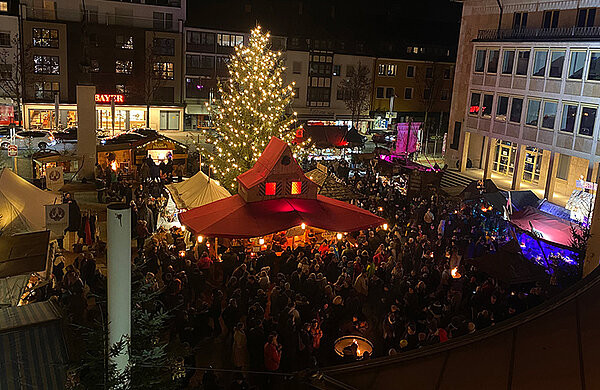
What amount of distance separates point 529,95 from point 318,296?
22308 millimetres

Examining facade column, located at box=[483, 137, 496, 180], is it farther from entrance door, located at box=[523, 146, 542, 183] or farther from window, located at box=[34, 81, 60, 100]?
window, located at box=[34, 81, 60, 100]

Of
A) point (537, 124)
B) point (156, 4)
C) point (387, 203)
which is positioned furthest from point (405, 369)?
point (156, 4)

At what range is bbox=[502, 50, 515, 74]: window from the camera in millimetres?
30609

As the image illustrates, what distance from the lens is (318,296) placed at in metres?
12.1

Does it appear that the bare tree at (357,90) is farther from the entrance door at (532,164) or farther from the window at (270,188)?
the window at (270,188)

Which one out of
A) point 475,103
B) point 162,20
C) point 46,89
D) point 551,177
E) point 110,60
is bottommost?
point 551,177

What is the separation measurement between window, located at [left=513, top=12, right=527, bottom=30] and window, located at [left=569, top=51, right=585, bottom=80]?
17.1 ft

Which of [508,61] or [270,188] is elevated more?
[508,61]

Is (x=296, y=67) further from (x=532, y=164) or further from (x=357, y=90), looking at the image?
(x=532, y=164)

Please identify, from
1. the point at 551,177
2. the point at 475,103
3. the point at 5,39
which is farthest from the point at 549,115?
the point at 5,39

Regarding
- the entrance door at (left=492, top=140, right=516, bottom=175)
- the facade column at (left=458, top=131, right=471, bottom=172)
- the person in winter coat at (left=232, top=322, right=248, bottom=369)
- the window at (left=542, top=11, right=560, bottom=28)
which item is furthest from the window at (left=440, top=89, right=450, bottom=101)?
the person in winter coat at (left=232, top=322, right=248, bottom=369)

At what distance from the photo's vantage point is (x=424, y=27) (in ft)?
191

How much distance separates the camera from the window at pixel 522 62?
29609mm

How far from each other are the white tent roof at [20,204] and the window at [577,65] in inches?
939
